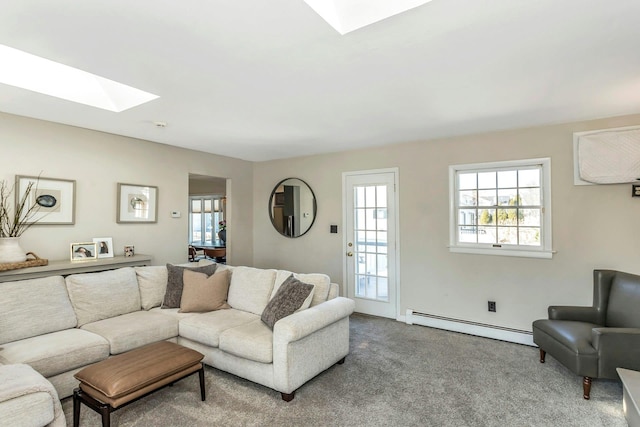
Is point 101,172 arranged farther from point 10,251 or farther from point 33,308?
point 33,308

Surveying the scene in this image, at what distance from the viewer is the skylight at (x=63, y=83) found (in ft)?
8.09

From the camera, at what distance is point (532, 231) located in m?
3.68

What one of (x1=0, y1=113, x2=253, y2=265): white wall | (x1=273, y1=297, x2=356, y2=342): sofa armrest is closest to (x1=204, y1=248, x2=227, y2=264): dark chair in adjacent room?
(x1=0, y1=113, x2=253, y2=265): white wall

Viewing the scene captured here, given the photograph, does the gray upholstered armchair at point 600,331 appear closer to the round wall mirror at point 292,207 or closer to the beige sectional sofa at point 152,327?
the beige sectional sofa at point 152,327

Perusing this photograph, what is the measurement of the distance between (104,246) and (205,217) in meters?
5.37

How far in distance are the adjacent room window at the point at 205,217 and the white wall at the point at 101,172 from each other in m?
3.64

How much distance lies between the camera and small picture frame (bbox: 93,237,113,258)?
3.69 m

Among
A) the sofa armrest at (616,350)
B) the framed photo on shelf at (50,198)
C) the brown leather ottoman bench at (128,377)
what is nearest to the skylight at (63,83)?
the framed photo on shelf at (50,198)

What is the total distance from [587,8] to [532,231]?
2.65m

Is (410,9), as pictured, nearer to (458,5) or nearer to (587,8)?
(458,5)

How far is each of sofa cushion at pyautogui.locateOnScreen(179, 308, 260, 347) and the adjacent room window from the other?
18.8 feet

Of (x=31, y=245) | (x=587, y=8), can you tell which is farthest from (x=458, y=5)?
(x=31, y=245)

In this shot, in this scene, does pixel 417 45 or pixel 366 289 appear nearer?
pixel 417 45

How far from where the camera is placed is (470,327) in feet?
12.9
